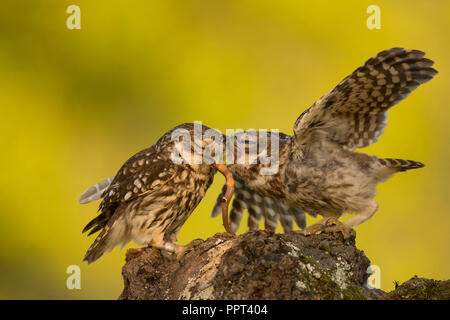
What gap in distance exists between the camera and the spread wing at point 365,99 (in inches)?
183

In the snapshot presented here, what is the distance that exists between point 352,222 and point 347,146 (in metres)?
0.74

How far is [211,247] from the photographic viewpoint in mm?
3811

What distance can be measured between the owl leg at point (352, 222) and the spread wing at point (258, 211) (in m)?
1.29

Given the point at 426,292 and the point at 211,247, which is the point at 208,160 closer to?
the point at 211,247

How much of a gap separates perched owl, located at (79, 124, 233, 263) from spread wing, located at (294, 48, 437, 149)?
0.88 m

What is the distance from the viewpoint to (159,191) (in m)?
4.88

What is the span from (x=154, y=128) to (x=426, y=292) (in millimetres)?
5029

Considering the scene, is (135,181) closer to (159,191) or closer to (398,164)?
(159,191)

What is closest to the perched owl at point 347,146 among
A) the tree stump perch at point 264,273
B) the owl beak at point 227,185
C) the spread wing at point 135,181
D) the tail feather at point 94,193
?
the owl beak at point 227,185

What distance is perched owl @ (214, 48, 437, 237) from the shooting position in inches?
185

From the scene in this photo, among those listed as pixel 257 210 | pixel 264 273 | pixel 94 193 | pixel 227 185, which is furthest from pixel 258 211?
pixel 264 273

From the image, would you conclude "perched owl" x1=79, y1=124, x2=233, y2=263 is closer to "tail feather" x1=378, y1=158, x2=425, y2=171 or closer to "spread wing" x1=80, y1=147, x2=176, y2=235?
"spread wing" x1=80, y1=147, x2=176, y2=235

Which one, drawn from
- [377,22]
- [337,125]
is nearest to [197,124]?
[337,125]

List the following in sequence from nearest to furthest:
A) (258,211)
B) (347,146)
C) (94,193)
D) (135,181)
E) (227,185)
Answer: (135,181), (227,185), (347,146), (94,193), (258,211)
